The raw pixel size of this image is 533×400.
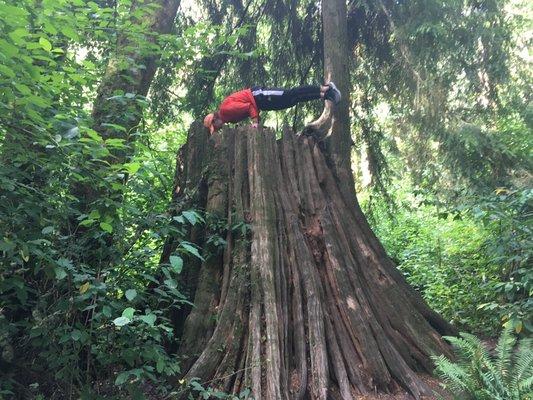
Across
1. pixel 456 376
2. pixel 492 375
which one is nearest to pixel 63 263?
pixel 456 376

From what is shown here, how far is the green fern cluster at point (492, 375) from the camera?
330cm

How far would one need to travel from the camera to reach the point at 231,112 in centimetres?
575

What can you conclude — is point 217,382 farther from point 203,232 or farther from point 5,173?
point 5,173

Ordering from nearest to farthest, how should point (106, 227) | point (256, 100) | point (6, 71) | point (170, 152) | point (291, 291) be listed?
point (6, 71) < point (106, 227) < point (291, 291) < point (170, 152) < point (256, 100)

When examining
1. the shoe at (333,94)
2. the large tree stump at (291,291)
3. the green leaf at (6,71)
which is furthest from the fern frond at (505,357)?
the green leaf at (6,71)

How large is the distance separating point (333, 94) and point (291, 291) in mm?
2788

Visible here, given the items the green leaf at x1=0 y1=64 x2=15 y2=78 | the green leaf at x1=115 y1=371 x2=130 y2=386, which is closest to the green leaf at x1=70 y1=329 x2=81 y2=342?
the green leaf at x1=115 y1=371 x2=130 y2=386

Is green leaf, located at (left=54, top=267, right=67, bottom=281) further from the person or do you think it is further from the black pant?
the black pant

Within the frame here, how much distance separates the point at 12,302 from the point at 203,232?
1.88 metres

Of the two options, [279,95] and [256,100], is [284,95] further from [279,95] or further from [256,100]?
[256,100]

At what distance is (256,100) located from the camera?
585 centimetres

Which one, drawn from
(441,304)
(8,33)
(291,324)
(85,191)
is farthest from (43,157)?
(441,304)

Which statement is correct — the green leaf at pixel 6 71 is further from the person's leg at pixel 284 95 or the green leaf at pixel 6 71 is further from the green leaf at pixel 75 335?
the person's leg at pixel 284 95

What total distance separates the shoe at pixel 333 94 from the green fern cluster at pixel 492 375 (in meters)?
3.39
